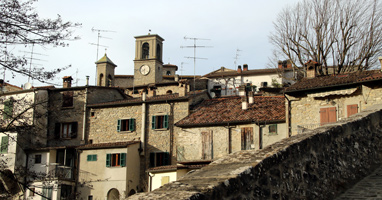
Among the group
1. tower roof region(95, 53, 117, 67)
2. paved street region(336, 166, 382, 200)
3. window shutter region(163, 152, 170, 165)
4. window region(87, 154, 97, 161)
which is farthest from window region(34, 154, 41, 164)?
paved street region(336, 166, 382, 200)

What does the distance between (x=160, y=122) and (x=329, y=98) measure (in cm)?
1434

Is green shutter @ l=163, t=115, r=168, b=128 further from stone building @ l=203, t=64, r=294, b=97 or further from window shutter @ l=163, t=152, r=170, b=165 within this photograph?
stone building @ l=203, t=64, r=294, b=97

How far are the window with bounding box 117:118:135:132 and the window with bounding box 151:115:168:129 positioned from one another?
1.82 metres

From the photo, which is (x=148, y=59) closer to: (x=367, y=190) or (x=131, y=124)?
(x=131, y=124)

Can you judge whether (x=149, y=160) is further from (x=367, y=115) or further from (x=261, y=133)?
(x=367, y=115)

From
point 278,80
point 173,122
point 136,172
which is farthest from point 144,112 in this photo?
point 278,80

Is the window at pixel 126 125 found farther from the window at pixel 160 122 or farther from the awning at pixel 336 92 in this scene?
the awning at pixel 336 92

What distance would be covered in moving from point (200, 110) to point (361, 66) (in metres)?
12.9

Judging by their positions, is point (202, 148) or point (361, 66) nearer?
point (202, 148)

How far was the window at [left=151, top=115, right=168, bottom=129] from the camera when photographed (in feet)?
122

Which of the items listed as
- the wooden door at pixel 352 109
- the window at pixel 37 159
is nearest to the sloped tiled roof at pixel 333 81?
the wooden door at pixel 352 109

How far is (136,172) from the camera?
119 feet

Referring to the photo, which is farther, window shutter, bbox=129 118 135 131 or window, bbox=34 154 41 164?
window shutter, bbox=129 118 135 131

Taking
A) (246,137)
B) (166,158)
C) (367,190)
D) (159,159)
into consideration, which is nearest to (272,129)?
(246,137)
